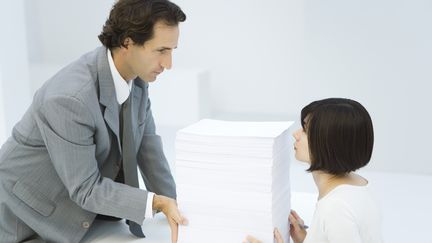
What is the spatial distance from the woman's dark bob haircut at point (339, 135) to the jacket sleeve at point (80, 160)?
460 mm

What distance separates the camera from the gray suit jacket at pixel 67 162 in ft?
4.70

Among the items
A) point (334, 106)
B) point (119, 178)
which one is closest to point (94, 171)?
point (119, 178)

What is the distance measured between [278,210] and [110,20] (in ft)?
2.26

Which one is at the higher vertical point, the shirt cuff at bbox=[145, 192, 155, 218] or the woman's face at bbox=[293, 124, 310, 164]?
the woman's face at bbox=[293, 124, 310, 164]

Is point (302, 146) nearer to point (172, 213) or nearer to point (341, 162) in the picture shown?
point (341, 162)

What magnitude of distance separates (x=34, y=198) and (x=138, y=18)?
0.54 meters

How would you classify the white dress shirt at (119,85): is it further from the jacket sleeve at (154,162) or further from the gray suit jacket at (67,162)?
the jacket sleeve at (154,162)

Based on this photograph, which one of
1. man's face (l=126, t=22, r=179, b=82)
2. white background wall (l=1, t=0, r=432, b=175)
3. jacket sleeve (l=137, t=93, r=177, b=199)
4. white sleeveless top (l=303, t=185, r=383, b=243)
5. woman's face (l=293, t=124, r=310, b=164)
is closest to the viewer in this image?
white sleeveless top (l=303, t=185, r=383, b=243)

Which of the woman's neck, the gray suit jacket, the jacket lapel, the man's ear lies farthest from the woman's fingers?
the man's ear

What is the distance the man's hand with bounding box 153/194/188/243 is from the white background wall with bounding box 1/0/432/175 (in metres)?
2.23

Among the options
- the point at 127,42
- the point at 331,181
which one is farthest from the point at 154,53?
the point at 331,181

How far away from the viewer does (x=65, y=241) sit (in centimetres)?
153

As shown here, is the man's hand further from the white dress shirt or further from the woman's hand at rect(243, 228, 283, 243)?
the white dress shirt

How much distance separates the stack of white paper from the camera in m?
1.23
